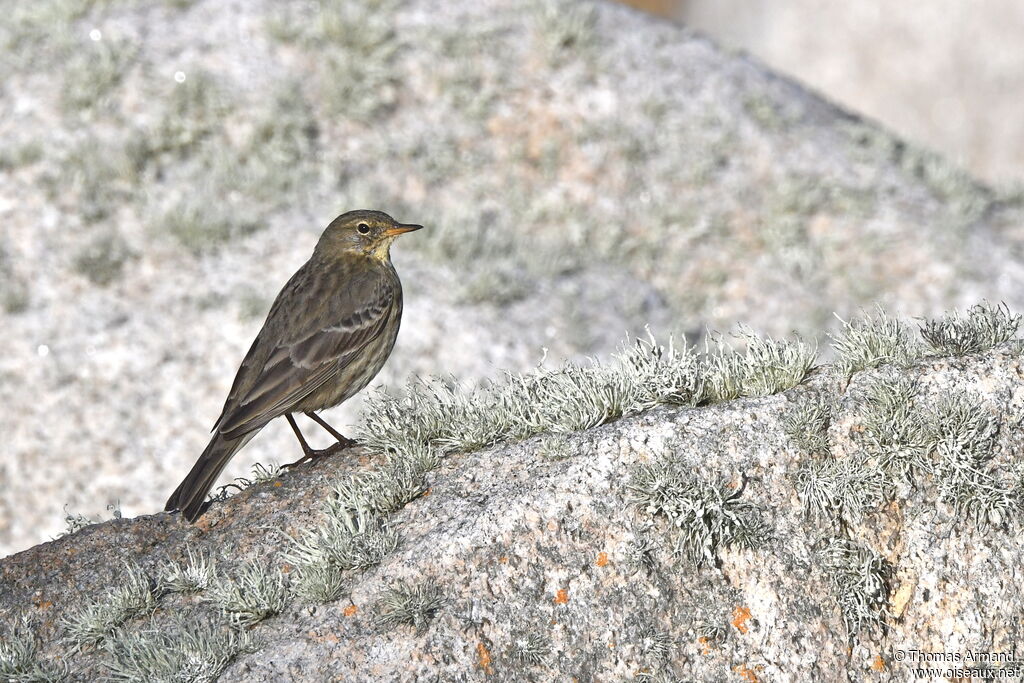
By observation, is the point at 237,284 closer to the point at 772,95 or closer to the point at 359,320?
the point at 359,320

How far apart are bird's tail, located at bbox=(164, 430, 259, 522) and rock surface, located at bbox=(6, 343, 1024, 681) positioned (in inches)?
10.5

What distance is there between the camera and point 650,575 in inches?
204

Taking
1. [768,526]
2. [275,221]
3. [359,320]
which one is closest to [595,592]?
[768,526]

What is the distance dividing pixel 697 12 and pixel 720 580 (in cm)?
2984

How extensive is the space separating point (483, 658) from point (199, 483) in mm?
2063

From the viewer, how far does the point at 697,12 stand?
106 feet

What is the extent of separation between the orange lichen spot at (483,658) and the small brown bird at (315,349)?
187cm

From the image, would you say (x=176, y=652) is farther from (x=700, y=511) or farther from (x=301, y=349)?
(x=700, y=511)

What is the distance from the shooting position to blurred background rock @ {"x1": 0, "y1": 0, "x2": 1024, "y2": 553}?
1146cm

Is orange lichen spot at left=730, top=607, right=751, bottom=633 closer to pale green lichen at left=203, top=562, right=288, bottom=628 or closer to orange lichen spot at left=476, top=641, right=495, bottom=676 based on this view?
orange lichen spot at left=476, top=641, right=495, bottom=676

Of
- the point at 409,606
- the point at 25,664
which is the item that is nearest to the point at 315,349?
the point at 409,606

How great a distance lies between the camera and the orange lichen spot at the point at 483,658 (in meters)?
4.98

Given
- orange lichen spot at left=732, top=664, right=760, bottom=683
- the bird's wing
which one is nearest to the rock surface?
orange lichen spot at left=732, top=664, right=760, bottom=683

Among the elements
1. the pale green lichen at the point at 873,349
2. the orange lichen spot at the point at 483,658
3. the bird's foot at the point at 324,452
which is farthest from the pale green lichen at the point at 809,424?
the bird's foot at the point at 324,452
